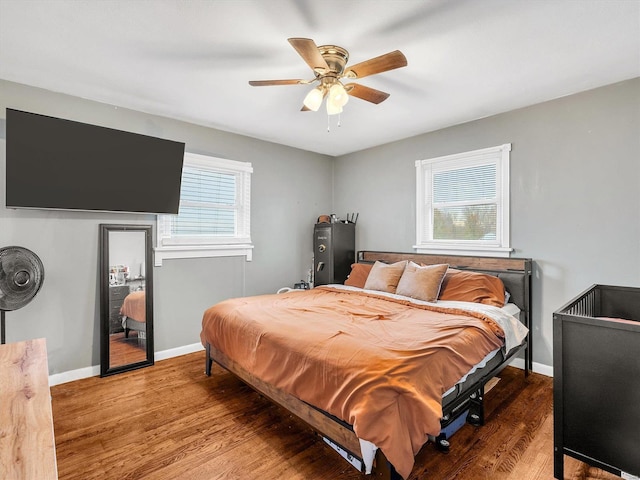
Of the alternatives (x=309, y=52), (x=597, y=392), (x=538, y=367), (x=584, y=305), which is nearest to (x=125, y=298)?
(x=309, y=52)

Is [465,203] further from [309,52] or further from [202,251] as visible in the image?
[202,251]

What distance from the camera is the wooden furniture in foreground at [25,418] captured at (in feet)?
2.75

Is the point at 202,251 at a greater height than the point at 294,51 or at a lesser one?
lesser

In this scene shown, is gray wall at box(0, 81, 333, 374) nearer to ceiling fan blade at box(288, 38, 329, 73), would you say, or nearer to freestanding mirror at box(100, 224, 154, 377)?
freestanding mirror at box(100, 224, 154, 377)

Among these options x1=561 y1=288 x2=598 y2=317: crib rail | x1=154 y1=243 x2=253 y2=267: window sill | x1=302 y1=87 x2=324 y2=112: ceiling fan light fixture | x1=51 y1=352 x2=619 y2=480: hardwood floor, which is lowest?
x1=51 y1=352 x2=619 y2=480: hardwood floor

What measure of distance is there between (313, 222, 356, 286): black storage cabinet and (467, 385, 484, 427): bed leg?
2498 millimetres

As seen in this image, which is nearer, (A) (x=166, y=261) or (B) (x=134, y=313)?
(B) (x=134, y=313)

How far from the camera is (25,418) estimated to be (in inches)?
41.3

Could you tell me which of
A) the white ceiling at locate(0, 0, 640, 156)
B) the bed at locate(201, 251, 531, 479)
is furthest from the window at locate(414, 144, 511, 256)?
the white ceiling at locate(0, 0, 640, 156)

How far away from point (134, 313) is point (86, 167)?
4.82 ft

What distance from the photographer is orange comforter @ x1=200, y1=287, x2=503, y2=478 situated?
1.60 meters

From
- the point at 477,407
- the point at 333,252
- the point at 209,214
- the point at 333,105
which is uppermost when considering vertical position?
the point at 333,105

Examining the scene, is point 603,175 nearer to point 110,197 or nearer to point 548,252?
point 548,252

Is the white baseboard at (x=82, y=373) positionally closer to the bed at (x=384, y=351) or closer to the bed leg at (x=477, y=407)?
the bed at (x=384, y=351)
